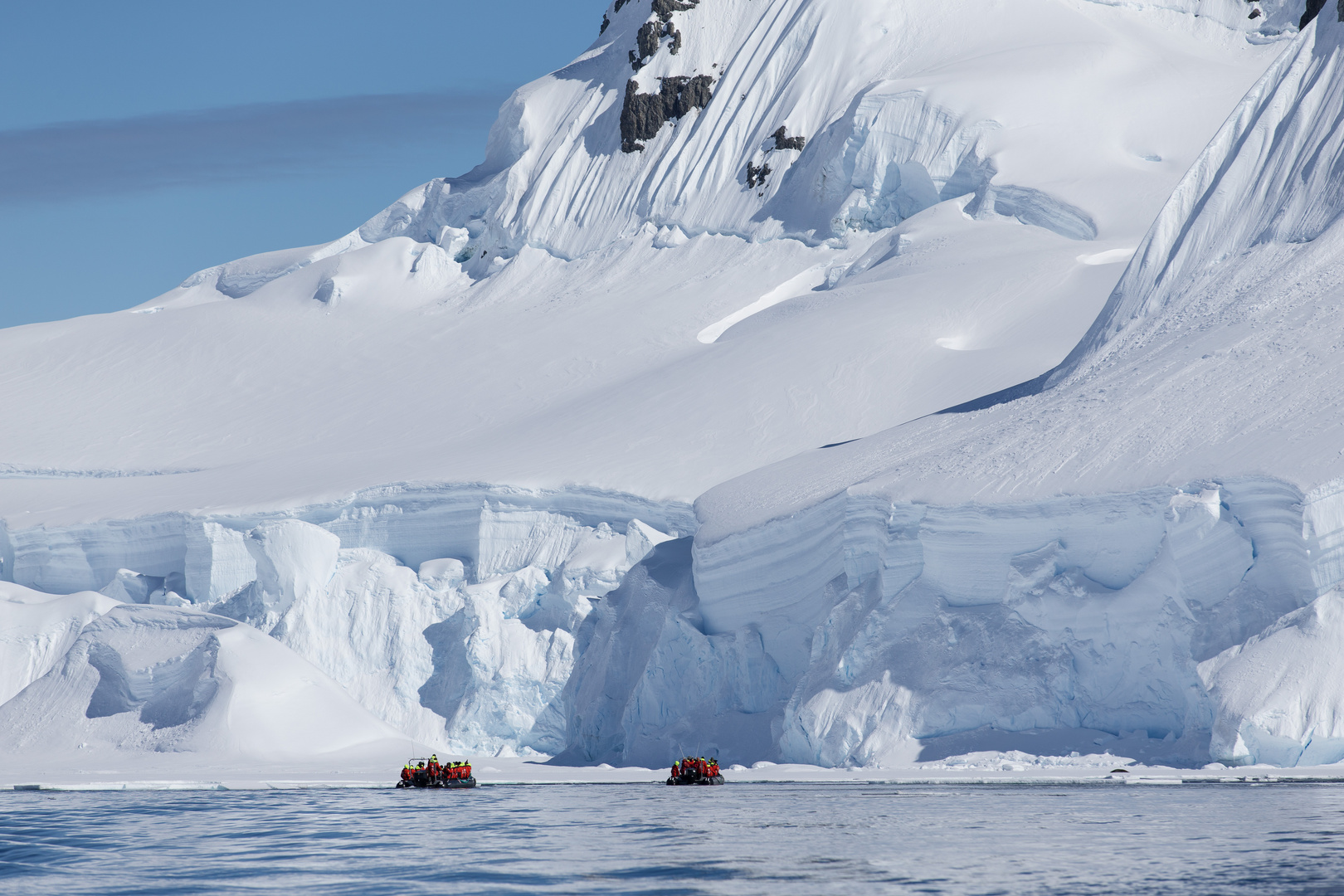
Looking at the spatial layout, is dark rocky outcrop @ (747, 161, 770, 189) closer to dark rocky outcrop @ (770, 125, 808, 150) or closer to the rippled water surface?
dark rocky outcrop @ (770, 125, 808, 150)

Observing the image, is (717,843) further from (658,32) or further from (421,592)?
(658,32)

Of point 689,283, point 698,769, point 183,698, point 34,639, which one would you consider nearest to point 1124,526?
point 698,769

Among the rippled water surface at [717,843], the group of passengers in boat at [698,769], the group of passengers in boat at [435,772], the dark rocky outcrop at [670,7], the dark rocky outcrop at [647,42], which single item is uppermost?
the dark rocky outcrop at [670,7]

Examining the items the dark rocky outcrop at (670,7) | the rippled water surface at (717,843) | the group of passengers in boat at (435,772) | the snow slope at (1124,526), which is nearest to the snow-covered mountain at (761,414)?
the snow slope at (1124,526)

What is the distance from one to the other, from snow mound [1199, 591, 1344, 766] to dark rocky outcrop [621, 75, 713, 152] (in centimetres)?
4957

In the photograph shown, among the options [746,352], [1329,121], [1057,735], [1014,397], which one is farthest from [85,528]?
[1329,121]

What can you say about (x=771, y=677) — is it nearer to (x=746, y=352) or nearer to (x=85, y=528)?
(x=746, y=352)

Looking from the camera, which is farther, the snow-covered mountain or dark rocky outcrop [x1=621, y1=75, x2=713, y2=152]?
dark rocky outcrop [x1=621, y1=75, x2=713, y2=152]

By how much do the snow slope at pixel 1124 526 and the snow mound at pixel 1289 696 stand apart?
45mm

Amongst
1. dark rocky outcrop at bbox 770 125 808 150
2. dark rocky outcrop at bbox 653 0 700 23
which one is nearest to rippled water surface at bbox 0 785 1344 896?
dark rocky outcrop at bbox 770 125 808 150

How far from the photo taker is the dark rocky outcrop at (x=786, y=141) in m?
64.4

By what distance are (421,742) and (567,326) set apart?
24.4 m

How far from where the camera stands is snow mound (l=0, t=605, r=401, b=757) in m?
31.5

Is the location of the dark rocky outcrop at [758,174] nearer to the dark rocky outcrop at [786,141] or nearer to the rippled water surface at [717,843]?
the dark rocky outcrop at [786,141]
